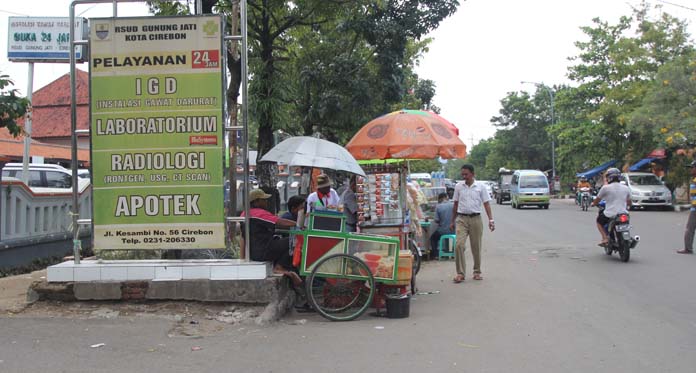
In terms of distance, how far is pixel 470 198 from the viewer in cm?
990

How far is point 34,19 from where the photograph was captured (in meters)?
13.5

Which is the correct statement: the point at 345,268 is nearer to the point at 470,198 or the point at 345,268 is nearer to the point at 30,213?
the point at 470,198

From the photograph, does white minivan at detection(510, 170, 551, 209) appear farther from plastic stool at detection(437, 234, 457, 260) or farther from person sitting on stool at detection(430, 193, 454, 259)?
plastic stool at detection(437, 234, 457, 260)

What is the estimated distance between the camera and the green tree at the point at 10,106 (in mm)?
8438

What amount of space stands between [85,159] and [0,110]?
2234 cm

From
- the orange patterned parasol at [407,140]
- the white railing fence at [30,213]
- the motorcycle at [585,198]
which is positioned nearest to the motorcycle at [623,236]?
the orange patterned parasol at [407,140]

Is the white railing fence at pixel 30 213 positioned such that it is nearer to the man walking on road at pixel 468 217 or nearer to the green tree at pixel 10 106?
the green tree at pixel 10 106

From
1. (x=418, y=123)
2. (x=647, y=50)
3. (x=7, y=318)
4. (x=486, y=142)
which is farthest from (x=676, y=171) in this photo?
(x=486, y=142)

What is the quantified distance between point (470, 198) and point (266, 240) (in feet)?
12.2

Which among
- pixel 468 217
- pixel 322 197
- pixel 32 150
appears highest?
pixel 32 150

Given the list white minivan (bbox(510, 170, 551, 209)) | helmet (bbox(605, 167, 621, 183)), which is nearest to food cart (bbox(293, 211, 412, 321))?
helmet (bbox(605, 167, 621, 183))

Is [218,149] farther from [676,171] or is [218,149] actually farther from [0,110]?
[676,171]

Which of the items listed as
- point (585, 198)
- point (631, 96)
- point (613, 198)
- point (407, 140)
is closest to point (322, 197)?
point (407, 140)

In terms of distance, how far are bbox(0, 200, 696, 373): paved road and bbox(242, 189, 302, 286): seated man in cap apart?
689mm
